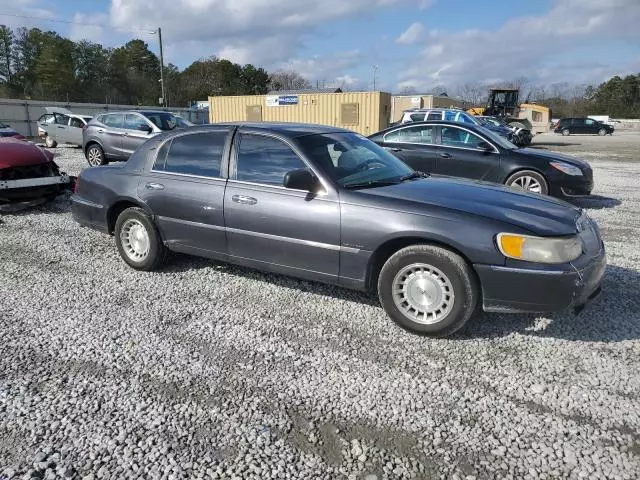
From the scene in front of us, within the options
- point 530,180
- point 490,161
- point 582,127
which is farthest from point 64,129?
point 582,127

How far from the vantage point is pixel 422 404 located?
284 cm

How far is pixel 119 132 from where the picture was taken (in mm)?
12562

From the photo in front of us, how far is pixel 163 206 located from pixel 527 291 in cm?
331

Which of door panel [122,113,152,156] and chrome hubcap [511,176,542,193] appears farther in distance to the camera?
door panel [122,113,152,156]

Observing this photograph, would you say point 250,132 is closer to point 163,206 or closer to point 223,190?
Result: point 223,190

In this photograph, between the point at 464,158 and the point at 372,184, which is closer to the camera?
the point at 372,184

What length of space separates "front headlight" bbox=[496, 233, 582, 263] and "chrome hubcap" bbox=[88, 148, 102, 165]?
12.1 metres

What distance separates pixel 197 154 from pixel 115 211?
4.28 ft

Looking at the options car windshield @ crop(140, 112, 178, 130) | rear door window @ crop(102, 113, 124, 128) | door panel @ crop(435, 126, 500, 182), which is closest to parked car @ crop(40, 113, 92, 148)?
rear door window @ crop(102, 113, 124, 128)

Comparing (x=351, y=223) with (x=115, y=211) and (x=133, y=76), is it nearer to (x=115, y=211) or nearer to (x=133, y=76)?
(x=115, y=211)

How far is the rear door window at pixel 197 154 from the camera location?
4.50 metres

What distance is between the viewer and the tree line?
57.3 metres

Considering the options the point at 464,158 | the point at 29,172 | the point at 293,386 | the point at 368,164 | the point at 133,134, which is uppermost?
the point at 133,134

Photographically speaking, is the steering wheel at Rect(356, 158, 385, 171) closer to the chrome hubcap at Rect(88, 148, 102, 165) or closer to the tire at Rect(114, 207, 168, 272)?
the tire at Rect(114, 207, 168, 272)
